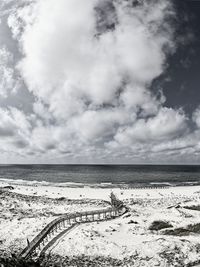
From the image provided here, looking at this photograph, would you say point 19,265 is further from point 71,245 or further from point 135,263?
point 135,263

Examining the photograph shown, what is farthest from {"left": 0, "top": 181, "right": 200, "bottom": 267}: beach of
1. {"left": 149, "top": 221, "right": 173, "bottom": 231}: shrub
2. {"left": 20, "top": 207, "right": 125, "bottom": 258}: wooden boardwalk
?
{"left": 20, "top": 207, "right": 125, "bottom": 258}: wooden boardwalk

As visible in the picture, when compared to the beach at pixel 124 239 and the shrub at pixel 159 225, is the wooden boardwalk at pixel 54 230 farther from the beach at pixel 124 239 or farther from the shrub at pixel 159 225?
the shrub at pixel 159 225

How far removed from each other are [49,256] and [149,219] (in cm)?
1385

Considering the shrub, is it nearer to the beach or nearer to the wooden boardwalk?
the beach

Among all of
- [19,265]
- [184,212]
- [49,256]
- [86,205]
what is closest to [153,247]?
[49,256]

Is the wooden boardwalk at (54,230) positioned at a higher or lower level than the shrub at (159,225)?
higher

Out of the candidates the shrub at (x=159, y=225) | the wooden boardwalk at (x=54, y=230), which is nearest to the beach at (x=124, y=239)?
the shrub at (x=159, y=225)

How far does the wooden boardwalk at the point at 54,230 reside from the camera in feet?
64.6

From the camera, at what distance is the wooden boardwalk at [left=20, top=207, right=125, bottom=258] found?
64.6ft

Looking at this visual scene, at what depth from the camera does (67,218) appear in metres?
28.2

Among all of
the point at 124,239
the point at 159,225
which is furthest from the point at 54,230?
the point at 159,225

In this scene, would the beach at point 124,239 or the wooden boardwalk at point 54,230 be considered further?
the wooden boardwalk at point 54,230

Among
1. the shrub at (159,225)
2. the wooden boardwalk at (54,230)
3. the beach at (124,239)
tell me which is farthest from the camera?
the shrub at (159,225)

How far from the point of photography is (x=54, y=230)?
83.4ft
